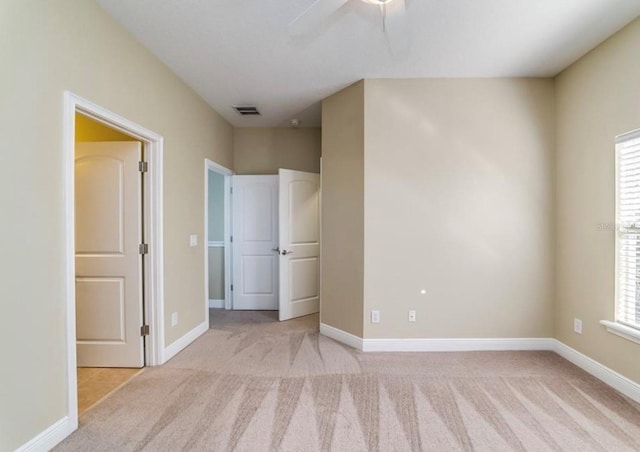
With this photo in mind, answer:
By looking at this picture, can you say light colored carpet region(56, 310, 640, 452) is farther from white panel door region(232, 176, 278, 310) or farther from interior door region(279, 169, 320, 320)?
white panel door region(232, 176, 278, 310)

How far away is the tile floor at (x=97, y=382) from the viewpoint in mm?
2301

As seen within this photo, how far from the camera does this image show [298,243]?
4.33 m

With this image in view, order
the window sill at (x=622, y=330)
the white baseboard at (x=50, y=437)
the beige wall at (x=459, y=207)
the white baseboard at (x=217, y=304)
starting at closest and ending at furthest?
the white baseboard at (x=50, y=437), the window sill at (x=622, y=330), the beige wall at (x=459, y=207), the white baseboard at (x=217, y=304)

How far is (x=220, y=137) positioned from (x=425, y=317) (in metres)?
3.28

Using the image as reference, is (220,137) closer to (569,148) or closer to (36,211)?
A: (36,211)

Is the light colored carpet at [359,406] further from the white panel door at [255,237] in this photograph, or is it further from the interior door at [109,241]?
the white panel door at [255,237]

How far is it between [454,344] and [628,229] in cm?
169

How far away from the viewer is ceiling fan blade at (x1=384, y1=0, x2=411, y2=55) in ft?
6.05

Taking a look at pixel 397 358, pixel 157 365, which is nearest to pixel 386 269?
pixel 397 358

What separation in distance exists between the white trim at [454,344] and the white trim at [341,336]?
3.2 inches

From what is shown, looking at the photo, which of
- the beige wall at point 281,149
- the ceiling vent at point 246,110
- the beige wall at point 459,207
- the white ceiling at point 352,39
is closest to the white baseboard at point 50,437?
the beige wall at point 459,207

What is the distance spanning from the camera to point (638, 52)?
2.24 metres

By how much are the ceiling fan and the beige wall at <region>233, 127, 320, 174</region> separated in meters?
2.33

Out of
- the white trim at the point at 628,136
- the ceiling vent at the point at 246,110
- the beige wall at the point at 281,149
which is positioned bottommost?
the white trim at the point at 628,136
